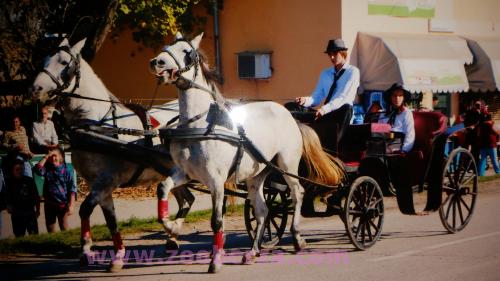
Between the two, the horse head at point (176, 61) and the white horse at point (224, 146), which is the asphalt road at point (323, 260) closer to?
the white horse at point (224, 146)

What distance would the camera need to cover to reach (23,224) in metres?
9.93

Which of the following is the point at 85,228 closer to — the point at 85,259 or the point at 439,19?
the point at 85,259

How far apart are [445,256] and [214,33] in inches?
524

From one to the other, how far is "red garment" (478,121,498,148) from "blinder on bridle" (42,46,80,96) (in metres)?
11.3

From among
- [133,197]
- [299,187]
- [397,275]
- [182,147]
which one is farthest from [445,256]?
[133,197]

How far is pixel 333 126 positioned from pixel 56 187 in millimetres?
4054

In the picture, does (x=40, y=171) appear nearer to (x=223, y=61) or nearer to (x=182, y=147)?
(x=182, y=147)

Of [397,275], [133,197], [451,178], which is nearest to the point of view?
[397,275]

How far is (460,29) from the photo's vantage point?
66.3 feet

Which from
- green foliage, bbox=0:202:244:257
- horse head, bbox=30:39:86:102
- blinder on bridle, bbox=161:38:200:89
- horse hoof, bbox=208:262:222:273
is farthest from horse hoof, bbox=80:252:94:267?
blinder on bridle, bbox=161:38:200:89

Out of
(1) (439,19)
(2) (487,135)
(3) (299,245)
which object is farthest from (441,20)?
(3) (299,245)

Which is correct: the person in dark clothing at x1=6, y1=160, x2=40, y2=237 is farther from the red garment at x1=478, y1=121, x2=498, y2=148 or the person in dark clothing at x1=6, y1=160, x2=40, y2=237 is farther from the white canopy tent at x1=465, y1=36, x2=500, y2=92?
the white canopy tent at x1=465, y1=36, x2=500, y2=92

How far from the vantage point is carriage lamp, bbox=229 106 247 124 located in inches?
299

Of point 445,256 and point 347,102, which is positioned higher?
point 347,102
